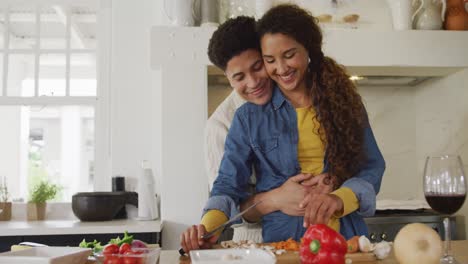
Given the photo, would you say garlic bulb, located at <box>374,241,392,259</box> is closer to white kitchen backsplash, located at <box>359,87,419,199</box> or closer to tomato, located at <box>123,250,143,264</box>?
tomato, located at <box>123,250,143,264</box>

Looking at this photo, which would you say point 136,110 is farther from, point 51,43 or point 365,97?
point 365,97

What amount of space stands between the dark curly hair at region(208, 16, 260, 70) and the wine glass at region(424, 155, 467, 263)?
719mm

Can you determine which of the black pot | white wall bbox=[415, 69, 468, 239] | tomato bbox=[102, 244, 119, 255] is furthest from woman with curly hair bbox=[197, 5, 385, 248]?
white wall bbox=[415, 69, 468, 239]

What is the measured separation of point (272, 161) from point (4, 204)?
231 cm

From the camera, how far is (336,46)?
2920 millimetres

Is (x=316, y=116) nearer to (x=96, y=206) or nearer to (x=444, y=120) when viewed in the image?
(x=96, y=206)

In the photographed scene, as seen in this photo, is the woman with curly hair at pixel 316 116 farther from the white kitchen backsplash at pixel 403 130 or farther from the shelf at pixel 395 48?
the white kitchen backsplash at pixel 403 130

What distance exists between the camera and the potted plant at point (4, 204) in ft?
10.6

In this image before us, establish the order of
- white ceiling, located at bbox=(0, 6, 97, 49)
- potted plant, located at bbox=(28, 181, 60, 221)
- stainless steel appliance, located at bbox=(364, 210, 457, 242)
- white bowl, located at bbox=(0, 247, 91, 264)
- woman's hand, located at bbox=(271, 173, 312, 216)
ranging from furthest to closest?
white ceiling, located at bbox=(0, 6, 97, 49), potted plant, located at bbox=(28, 181, 60, 221), stainless steel appliance, located at bbox=(364, 210, 457, 242), woman's hand, located at bbox=(271, 173, 312, 216), white bowl, located at bbox=(0, 247, 91, 264)

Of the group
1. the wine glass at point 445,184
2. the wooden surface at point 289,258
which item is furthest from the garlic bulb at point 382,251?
the wine glass at point 445,184

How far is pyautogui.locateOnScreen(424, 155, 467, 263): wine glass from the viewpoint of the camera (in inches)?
45.6

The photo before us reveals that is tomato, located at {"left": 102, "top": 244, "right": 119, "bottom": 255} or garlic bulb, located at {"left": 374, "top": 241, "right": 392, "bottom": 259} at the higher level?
tomato, located at {"left": 102, "top": 244, "right": 119, "bottom": 255}

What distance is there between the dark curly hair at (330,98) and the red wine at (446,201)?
0.38 m

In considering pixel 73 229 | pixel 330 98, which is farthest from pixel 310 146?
pixel 73 229
